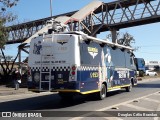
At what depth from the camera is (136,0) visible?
43.0 m

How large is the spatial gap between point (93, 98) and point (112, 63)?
2.50 meters

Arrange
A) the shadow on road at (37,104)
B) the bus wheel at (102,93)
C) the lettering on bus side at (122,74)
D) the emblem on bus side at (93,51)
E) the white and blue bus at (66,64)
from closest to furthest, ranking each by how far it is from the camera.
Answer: the shadow on road at (37,104)
the white and blue bus at (66,64)
the emblem on bus side at (93,51)
the bus wheel at (102,93)
the lettering on bus side at (122,74)

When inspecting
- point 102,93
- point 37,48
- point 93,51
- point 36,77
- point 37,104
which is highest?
point 37,48

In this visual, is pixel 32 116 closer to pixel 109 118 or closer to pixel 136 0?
pixel 109 118

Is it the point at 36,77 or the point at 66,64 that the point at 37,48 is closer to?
the point at 36,77

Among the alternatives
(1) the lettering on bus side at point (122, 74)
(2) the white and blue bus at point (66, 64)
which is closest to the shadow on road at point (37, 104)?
(2) the white and blue bus at point (66, 64)

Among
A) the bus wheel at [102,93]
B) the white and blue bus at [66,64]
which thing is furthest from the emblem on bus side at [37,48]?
the bus wheel at [102,93]

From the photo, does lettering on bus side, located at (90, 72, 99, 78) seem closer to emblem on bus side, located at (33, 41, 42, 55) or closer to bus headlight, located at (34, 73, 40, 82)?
bus headlight, located at (34, 73, 40, 82)

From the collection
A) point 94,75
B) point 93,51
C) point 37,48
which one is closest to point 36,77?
point 37,48

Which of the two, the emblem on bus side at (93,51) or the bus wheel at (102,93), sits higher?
the emblem on bus side at (93,51)

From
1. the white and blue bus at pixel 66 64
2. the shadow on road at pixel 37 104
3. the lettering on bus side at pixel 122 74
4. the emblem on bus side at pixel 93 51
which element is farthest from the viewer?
the lettering on bus side at pixel 122 74

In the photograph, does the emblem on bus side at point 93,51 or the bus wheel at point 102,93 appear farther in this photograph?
the bus wheel at point 102,93

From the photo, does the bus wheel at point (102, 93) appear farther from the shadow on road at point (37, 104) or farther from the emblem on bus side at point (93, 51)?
the emblem on bus side at point (93, 51)

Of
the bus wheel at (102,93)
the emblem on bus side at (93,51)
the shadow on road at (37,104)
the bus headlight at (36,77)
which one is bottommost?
the shadow on road at (37,104)
